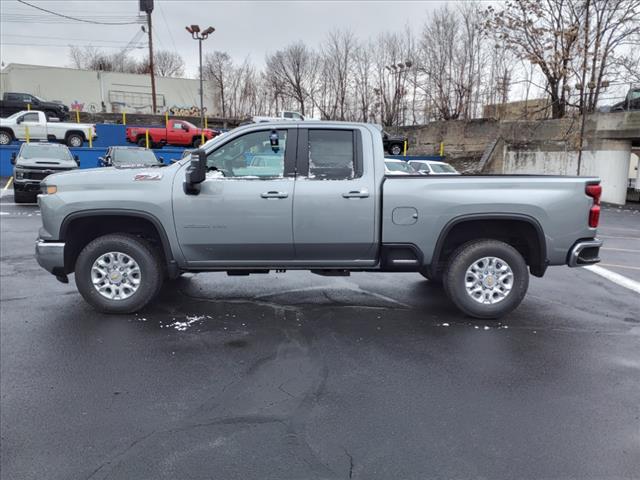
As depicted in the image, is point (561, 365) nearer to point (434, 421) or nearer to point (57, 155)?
point (434, 421)

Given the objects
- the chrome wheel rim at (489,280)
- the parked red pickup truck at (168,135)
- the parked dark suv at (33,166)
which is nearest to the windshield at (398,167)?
the parked dark suv at (33,166)

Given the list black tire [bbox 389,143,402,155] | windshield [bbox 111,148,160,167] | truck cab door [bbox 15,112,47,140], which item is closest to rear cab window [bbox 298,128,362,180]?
windshield [bbox 111,148,160,167]

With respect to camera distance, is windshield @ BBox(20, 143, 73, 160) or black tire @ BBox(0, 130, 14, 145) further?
black tire @ BBox(0, 130, 14, 145)

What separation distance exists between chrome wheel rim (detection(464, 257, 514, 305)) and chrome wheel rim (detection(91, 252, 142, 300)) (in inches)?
140

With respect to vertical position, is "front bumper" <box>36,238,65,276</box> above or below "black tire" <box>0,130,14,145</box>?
below

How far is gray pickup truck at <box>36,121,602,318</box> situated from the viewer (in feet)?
16.1

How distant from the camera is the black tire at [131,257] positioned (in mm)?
5043

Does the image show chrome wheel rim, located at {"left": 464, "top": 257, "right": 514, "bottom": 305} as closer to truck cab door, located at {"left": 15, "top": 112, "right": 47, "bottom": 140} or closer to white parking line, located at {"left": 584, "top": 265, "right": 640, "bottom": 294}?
white parking line, located at {"left": 584, "top": 265, "right": 640, "bottom": 294}

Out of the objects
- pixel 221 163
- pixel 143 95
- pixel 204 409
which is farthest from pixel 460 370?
pixel 143 95

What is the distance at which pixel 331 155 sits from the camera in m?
5.12

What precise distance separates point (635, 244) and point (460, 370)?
9.02m

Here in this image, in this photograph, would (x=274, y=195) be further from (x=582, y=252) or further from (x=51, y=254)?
(x=582, y=252)

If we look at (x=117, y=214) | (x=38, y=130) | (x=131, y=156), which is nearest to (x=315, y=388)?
(x=117, y=214)

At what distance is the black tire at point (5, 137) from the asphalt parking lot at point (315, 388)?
21066mm
